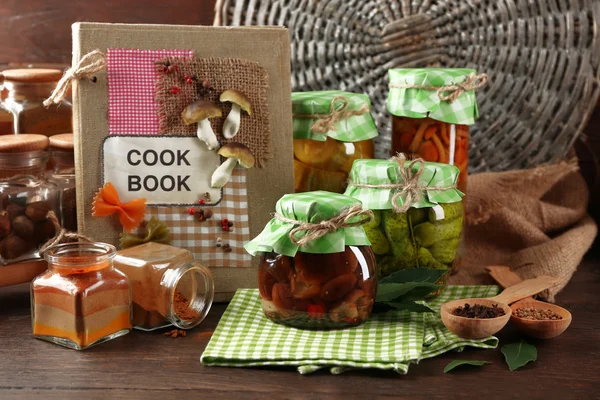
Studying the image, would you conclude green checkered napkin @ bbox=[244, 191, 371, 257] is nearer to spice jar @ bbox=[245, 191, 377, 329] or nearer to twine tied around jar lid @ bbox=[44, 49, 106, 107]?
spice jar @ bbox=[245, 191, 377, 329]

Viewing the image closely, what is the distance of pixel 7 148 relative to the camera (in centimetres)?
101

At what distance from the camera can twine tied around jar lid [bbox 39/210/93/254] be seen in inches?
40.6

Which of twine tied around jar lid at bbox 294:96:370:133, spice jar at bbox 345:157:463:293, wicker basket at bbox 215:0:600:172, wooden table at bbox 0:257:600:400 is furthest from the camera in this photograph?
wicker basket at bbox 215:0:600:172

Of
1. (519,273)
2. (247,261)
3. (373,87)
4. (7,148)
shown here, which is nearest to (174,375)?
(247,261)

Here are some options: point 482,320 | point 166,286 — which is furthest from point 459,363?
point 166,286

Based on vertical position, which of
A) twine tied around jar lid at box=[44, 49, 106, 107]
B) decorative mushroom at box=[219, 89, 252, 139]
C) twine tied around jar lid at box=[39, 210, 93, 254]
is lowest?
twine tied around jar lid at box=[39, 210, 93, 254]

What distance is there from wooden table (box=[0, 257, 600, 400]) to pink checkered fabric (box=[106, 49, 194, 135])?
29 cm

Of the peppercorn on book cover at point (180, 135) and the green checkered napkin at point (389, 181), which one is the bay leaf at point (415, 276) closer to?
the green checkered napkin at point (389, 181)

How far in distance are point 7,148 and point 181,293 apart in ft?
0.98

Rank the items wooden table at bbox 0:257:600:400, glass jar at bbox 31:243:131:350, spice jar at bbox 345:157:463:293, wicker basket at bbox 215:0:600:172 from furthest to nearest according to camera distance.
Answer: 1. wicker basket at bbox 215:0:600:172
2. spice jar at bbox 345:157:463:293
3. glass jar at bbox 31:243:131:350
4. wooden table at bbox 0:257:600:400

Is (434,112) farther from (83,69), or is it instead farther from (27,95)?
(27,95)

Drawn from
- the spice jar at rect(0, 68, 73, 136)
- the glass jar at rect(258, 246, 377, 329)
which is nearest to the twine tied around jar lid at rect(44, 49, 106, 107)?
the spice jar at rect(0, 68, 73, 136)

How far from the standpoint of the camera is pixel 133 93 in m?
1.06

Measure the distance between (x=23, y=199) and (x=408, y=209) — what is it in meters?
0.52
